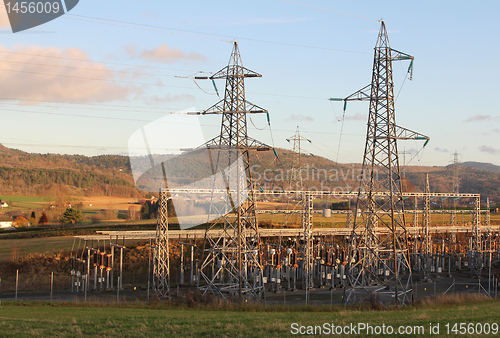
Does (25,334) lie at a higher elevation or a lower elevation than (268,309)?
higher

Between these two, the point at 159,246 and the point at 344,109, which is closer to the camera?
the point at 344,109

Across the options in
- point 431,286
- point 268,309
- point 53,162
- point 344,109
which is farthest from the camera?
point 53,162

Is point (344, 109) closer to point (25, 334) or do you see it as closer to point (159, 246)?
point (159, 246)

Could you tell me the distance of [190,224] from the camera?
7569 cm

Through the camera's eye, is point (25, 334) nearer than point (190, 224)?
Yes

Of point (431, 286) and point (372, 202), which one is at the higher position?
point (372, 202)

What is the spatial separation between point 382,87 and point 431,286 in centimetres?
2171

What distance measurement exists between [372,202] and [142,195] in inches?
4143

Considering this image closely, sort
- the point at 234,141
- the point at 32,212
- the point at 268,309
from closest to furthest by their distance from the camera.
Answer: the point at 268,309 → the point at 234,141 → the point at 32,212

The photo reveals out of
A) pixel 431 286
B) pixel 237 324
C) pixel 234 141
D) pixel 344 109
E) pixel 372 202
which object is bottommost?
pixel 431 286

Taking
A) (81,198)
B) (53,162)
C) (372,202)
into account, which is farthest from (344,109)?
(53,162)

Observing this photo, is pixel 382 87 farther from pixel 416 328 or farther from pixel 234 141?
pixel 416 328

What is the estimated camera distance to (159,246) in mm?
29609

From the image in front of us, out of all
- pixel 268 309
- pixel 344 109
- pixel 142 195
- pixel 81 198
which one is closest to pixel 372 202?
pixel 344 109
